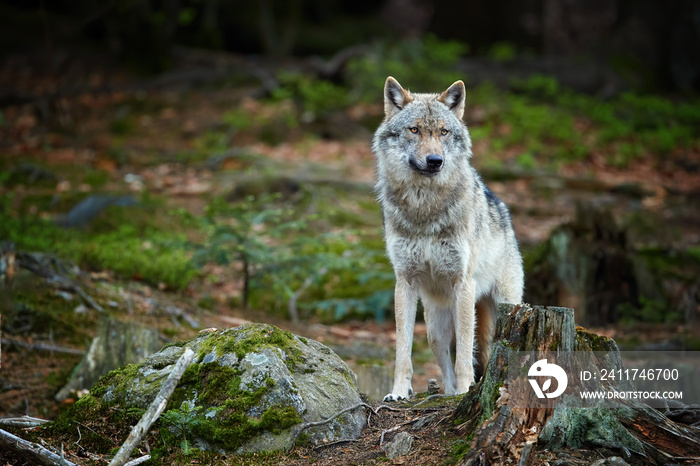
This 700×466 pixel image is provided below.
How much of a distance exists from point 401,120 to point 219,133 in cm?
1170

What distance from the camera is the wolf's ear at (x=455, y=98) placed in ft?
18.3

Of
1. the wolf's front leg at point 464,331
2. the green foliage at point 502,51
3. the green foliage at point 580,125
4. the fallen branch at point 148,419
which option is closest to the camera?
the fallen branch at point 148,419

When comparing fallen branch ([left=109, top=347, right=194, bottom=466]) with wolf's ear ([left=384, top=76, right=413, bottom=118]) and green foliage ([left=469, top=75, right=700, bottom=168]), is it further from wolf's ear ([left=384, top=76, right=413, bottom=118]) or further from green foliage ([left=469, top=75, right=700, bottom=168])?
green foliage ([left=469, top=75, right=700, bottom=168])

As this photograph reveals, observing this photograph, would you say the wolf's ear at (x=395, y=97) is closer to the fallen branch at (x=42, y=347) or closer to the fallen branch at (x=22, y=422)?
the fallen branch at (x=22, y=422)

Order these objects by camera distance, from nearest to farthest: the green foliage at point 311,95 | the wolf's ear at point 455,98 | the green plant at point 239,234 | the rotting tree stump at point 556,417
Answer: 1. the rotting tree stump at point 556,417
2. the wolf's ear at point 455,98
3. the green plant at point 239,234
4. the green foliage at point 311,95

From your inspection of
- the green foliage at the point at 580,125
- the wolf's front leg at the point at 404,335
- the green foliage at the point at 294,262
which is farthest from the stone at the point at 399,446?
the green foliage at the point at 580,125

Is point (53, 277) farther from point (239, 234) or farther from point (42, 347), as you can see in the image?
point (239, 234)

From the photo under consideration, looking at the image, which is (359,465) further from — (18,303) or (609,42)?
Result: (609,42)

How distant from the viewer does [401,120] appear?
547 cm

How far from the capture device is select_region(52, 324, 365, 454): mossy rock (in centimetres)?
371

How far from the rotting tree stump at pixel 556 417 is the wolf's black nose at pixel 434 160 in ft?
5.76

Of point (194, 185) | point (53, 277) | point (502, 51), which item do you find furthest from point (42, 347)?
point (502, 51)

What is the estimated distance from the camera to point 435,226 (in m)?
5.24

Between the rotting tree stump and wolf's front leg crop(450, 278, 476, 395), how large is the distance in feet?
4.42
